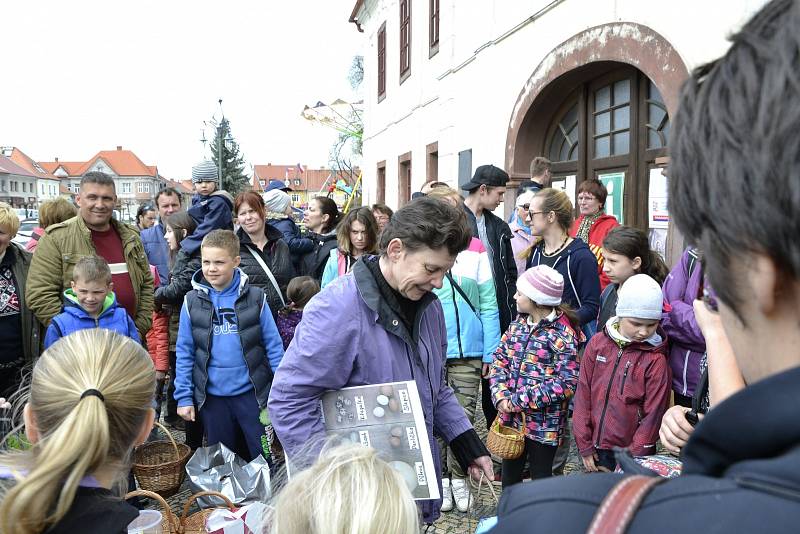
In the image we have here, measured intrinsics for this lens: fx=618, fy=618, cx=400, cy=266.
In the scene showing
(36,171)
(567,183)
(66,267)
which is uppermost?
(36,171)

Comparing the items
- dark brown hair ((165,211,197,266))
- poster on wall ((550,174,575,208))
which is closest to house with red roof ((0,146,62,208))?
dark brown hair ((165,211,197,266))

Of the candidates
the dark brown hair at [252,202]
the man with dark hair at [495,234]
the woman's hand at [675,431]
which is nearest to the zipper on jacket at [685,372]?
the woman's hand at [675,431]

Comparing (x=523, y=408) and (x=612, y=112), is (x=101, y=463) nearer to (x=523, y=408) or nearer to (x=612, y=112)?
(x=523, y=408)

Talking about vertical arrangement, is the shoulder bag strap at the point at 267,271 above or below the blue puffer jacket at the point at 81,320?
above

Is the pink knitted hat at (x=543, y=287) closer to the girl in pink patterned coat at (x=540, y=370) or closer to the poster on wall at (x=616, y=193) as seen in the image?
the girl in pink patterned coat at (x=540, y=370)

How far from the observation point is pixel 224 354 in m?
3.78

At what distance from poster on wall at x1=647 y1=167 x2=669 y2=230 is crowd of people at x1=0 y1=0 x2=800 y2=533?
2.73 feet

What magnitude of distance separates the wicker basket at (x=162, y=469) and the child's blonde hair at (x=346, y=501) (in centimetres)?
228

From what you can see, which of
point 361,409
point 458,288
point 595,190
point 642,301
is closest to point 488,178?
point 458,288

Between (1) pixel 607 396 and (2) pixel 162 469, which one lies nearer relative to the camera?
(1) pixel 607 396

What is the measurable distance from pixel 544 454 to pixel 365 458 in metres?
2.34

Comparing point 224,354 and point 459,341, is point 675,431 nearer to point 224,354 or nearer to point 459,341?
point 459,341

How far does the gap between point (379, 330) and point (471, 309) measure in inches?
74.4

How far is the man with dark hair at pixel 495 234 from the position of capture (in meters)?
4.66
